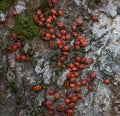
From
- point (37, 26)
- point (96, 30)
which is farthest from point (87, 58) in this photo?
point (37, 26)

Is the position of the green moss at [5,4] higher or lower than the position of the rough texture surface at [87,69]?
higher

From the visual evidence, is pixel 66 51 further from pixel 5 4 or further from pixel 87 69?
pixel 5 4

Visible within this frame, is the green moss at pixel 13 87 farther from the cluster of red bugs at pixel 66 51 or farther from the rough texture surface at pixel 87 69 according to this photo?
the cluster of red bugs at pixel 66 51

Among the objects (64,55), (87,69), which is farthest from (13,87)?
(87,69)

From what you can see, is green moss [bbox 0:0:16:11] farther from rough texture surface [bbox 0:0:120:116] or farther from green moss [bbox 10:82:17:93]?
green moss [bbox 10:82:17:93]

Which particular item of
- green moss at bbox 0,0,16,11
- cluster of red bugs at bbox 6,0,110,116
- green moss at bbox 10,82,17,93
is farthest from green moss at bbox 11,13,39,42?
green moss at bbox 10,82,17,93

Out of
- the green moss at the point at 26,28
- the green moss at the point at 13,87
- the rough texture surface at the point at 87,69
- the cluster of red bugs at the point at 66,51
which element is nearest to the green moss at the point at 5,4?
the rough texture surface at the point at 87,69

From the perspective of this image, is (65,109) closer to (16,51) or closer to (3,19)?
(16,51)
